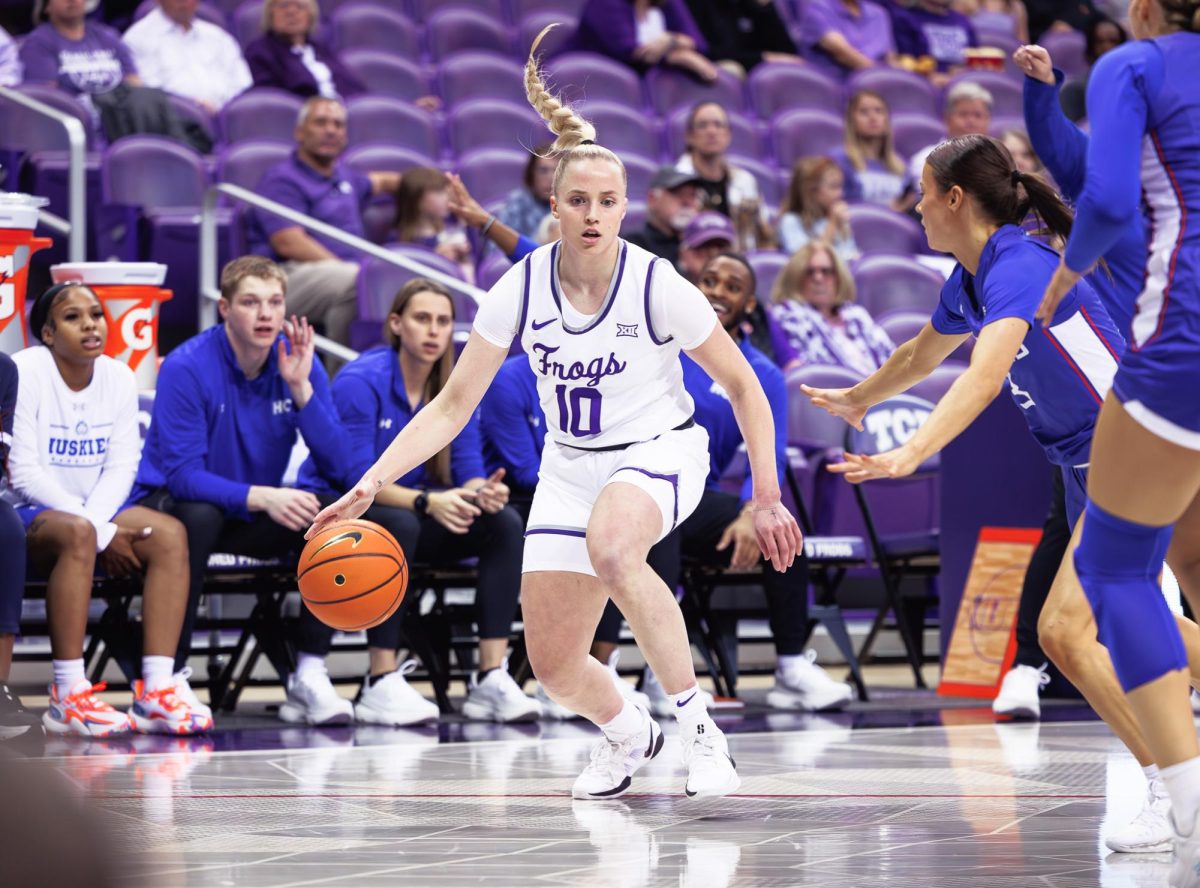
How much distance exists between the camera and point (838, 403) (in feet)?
14.4

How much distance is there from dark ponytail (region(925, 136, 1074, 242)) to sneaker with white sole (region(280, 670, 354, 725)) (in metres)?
3.43

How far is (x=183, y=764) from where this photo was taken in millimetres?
5613

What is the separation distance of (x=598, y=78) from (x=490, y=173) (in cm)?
169

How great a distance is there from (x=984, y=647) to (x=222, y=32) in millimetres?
5640

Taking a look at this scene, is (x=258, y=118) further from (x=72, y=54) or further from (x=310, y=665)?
(x=310, y=665)

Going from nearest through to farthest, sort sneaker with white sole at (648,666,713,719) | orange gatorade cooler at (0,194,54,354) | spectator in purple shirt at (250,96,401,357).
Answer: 1. orange gatorade cooler at (0,194,54,354)
2. sneaker with white sole at (648,666,713,719)
3. spectator in purple shirt at (250,96,401,357)

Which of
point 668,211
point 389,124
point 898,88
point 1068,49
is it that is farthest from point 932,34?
point 668,211

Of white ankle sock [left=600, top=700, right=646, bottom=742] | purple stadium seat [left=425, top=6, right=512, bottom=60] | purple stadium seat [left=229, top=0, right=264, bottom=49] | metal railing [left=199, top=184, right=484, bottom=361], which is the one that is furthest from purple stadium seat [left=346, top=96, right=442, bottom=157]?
white ankle sock [left=600, top=700, right=646, bottom=742]

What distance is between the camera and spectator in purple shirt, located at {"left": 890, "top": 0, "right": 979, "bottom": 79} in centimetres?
1370

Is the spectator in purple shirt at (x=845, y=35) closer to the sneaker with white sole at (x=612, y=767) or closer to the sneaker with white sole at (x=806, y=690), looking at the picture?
the sneaker with white sole at (x=806, y=690)

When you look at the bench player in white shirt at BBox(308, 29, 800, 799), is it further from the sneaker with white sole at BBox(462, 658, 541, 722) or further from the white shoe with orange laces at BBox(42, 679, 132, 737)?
the white shoe with orange laces at BBox(42, 679, 132, 737)

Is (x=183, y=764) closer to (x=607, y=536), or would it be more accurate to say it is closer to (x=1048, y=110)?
(x=607, y=536)

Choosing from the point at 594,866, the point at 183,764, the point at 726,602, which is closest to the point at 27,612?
the point at 183,764

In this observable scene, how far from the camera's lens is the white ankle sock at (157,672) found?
254 inches
